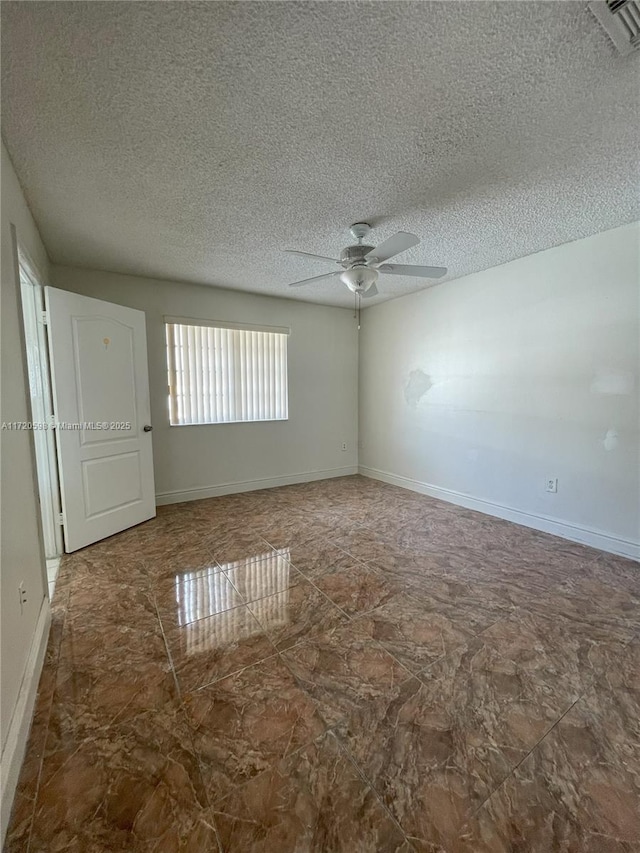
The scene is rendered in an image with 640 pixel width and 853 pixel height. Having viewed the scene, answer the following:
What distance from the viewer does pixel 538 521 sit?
3186 millimetres

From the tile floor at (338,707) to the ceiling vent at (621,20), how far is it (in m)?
2.49

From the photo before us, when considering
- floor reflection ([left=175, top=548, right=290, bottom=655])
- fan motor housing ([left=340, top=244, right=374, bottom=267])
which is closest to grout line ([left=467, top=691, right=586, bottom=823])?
floor reflection ([left=175, top=548, right=290, bottom=655])

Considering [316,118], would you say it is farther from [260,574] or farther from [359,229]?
[260,574]

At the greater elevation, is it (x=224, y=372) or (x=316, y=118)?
(x=316, y=118)

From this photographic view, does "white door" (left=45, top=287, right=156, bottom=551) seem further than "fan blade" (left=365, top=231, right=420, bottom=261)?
Yes

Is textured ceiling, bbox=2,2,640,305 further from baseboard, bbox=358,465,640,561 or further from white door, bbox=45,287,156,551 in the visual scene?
baseboard, bbox=358,465,640,561

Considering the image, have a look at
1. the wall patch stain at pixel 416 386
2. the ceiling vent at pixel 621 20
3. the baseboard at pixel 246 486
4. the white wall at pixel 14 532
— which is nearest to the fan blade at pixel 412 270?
the ceiling vent at pixel 621 20

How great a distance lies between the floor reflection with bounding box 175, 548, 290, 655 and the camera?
71.8 inches

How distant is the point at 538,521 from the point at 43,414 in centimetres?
430

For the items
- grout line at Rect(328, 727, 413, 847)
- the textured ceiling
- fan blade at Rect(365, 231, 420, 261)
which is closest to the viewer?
grout line at Rect(328, 727, 413, 847)

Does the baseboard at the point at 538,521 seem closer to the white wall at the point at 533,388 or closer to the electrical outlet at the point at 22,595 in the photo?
the white wall at the point at 533,388

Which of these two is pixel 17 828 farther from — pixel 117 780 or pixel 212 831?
pixel 212 831

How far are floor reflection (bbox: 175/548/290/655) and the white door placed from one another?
1.10 m

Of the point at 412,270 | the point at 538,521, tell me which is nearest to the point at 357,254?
the point at 412,270
